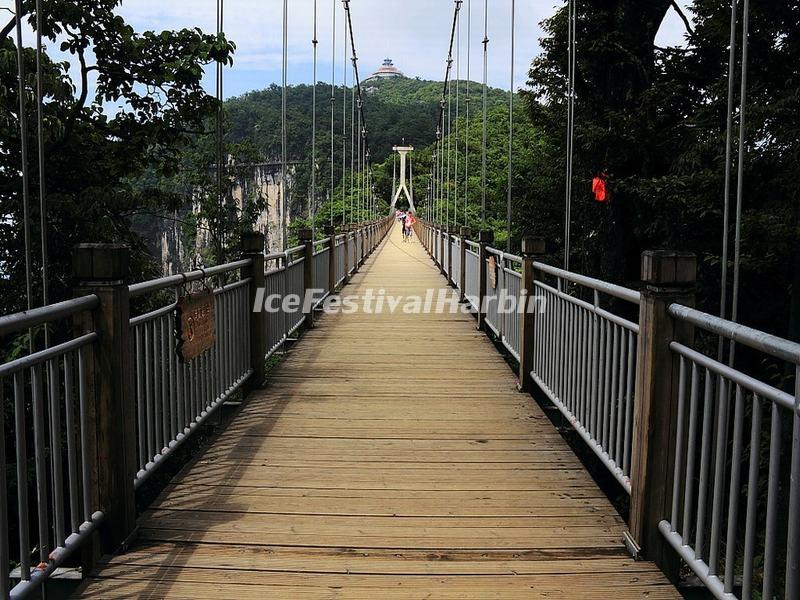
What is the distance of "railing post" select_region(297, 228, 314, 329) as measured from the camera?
7371 millimetres

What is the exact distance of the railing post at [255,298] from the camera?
4.66 m

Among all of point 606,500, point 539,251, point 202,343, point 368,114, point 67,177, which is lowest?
point 606,500

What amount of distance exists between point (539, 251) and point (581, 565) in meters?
2.66

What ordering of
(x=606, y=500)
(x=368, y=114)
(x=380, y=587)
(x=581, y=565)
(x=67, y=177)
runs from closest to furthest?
(x=380, y=587) → (x=581, y=565) → (x=606, y=500) → (x=67, y=177) → (x=368, y=114)

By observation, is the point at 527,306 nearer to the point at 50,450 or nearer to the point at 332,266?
the point at 50,450

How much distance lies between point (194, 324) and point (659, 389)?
1.82 meters

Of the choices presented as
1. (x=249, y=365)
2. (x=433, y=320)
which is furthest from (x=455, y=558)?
(x=433, y=320)

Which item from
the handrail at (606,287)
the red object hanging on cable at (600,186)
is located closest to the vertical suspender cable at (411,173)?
the red object hanging on cable at (600,186)

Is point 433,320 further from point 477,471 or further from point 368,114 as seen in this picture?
point 368,114

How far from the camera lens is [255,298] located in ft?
15.4

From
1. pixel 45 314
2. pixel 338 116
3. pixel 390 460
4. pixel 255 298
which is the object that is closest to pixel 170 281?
pixel 45 314

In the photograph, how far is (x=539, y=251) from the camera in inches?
188

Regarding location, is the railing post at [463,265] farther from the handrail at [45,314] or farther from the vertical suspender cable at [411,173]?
the vertical suspender cable at [411,173]

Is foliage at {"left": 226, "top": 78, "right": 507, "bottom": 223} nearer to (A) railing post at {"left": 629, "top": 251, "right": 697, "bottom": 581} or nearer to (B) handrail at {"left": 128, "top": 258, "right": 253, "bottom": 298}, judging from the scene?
(B) handrail at {"left": 128, "top": 258, "right": 253, "bottom": 298}
